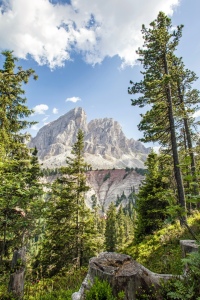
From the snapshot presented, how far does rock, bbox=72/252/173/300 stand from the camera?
4.46 meters

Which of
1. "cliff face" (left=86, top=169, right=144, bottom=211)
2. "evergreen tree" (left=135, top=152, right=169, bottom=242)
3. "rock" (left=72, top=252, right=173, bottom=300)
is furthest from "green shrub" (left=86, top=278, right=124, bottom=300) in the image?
"cliff face" (left=86, top=169, right=144, bottom=211)

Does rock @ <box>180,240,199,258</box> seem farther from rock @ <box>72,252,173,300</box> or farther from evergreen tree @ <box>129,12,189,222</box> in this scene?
evergreen tree @ <box>129,12,189,222</box>

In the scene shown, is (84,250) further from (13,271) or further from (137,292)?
(137,292)

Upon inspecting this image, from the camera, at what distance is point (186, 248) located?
6.20 meters

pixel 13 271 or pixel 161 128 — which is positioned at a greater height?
pixel 161 128

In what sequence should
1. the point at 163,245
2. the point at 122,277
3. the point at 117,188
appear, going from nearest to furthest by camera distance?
the point at 122,277 < the point at 163,245 < the point at 117,188

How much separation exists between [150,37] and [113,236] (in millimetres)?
46573

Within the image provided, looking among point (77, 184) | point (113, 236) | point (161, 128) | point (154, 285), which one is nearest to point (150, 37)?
point (161, 128)

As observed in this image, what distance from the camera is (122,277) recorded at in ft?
14.9

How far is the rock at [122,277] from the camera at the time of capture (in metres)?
4.46

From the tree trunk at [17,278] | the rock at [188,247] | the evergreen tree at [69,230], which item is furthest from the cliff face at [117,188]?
the rock at [188,247]

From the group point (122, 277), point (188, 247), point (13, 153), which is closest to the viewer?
point (122, 277)

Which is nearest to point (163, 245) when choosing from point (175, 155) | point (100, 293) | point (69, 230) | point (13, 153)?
point (175, 155)

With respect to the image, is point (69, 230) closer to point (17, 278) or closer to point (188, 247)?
point (17, 278)
